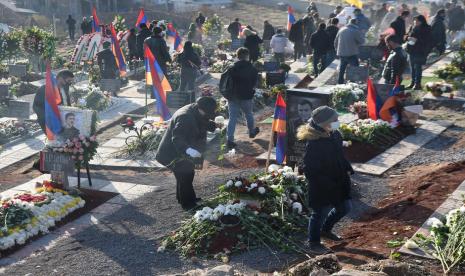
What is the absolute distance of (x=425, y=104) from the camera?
1694 cm

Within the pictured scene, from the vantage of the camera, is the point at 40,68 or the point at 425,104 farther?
the point at 40,68

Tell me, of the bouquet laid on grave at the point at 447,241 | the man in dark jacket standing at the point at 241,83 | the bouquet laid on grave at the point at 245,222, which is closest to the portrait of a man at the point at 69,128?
the bouquet laid on grave at the point at 245,222

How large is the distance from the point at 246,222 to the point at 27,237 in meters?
2.85

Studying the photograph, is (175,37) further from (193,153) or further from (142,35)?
(193,153)

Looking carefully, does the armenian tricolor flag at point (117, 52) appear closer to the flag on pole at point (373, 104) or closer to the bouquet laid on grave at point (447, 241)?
the flag on pole at point (373, 104)

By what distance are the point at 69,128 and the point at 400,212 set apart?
206 inches

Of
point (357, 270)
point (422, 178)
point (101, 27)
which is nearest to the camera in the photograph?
point (357, 270)

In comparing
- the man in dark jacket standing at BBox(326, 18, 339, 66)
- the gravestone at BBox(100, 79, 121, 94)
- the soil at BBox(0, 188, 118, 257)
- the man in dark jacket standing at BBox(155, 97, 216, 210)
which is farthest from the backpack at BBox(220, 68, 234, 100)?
the man in dark jacket standing at BBox(326, 18, 339, 66)

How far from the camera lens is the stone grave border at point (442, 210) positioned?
7934mm

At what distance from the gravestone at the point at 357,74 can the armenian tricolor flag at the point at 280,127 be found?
313 inches

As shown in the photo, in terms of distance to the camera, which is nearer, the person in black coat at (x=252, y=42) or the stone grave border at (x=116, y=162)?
the stone grave border at (x=116, y=162)

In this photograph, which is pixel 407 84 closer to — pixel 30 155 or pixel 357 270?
pixel 30 155

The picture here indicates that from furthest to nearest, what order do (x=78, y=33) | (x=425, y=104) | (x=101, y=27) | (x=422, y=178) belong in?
(x=78, y=33)
(x=101, y=27)
(x=425, y=104)
(x=422, y=178)

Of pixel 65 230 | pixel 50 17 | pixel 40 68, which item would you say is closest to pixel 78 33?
pixel 50 17
